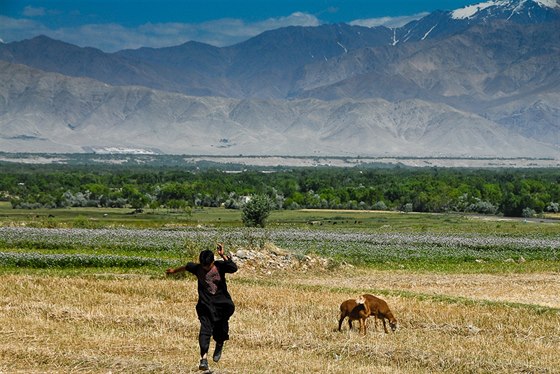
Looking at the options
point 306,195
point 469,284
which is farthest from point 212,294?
point 306,195

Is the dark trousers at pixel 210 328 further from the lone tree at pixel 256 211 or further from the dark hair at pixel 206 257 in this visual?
the lone tree at pixel 256 211

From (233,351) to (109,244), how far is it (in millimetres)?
33032

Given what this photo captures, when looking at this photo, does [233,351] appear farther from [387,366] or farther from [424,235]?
[424,235]

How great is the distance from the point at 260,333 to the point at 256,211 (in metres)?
52.7

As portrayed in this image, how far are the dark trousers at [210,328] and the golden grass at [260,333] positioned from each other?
0.45 m

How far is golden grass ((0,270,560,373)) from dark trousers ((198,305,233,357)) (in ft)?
1.47

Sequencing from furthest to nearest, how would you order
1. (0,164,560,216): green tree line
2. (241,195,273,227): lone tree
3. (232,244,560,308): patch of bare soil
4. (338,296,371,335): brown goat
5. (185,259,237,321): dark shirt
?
(0,164,560,216): green tree line → (241,195,273,227): lone tree → (232,244,560,308): patch of bare soil → (338,296,371,335): brown goat → (185,259,237,321): dark shirt

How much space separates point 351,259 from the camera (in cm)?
4528

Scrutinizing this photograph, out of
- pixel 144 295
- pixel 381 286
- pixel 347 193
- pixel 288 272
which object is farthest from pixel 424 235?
pixel 347 193

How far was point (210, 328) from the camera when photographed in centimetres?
1600

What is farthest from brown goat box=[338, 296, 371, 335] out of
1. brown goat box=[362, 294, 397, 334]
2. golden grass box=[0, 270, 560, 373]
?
golden grass box=[0, 270, 560, 373]

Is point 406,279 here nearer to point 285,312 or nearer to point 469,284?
point 469,284

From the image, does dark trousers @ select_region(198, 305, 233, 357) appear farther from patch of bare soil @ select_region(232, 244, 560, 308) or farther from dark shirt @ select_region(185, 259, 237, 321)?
patch of bare soil @ select_region(232, 244, 560, 308)

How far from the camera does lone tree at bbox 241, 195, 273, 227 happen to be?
236 feet
